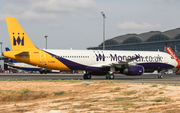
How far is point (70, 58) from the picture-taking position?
30.2 meters

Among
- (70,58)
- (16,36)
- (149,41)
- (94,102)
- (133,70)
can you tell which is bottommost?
(94,102)

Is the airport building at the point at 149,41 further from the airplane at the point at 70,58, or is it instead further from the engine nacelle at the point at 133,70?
the airplane at the point at 70,58

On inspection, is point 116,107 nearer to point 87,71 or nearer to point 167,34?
point 87,71

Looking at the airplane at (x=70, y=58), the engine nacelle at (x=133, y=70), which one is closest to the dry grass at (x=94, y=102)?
the airplane at (x=70, y=58)

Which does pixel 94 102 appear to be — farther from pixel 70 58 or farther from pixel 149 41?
pixel 149 41

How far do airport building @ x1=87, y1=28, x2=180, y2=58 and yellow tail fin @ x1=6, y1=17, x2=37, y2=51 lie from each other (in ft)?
204

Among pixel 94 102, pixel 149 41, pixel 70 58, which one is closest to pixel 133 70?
pixel 70 58

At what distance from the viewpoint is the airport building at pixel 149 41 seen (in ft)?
272

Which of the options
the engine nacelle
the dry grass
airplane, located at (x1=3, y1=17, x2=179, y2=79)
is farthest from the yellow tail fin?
the engine nacelle

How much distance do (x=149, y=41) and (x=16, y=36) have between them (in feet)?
229

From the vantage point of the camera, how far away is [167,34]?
283ft

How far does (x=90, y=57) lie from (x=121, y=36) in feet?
255

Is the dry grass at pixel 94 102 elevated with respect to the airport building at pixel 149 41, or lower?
lower

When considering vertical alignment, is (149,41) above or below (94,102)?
above
